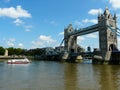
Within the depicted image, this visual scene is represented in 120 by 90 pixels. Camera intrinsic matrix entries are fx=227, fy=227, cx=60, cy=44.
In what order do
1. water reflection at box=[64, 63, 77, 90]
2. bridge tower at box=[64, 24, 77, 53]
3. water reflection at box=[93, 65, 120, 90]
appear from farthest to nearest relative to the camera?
1. bridge tower at box=[64, 24, 77, 53]
2. water reflection at box=[64, 63, 77, 90]
3. water reflection at box=[93, 65, 120, 90]

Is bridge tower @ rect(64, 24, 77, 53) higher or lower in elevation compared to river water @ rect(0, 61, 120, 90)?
higher

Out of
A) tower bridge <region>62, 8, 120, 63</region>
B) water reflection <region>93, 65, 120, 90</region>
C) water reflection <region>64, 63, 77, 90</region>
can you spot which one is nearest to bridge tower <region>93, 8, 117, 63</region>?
tower bridge <region>62, 8, 120, 63</region>

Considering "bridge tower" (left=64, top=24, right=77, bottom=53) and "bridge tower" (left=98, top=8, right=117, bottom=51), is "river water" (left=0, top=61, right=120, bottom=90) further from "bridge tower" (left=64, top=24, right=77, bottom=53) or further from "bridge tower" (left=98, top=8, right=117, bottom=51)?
A: "bridge tower" (left=64, top=24, right=77, bottom=53)

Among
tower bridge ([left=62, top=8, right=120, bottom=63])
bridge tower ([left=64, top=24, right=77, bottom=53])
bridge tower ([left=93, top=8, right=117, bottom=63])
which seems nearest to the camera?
tower bridge ([left=62, top=8, right=120, bottom=63])

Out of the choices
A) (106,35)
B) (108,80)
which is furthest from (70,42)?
(108,80)

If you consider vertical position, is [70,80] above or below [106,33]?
below

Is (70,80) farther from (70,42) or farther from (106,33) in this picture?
(70,42)

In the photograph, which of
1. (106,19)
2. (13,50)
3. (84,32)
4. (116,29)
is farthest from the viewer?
(13,50)

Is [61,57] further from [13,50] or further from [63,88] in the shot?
[63,88]

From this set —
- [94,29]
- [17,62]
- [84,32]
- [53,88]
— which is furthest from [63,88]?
[84,32]

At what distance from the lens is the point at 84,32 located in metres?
109

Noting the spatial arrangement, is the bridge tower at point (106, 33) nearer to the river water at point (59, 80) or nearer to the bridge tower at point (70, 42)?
the bridge tower at point (70, 42)

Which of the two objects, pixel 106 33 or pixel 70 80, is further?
pixel 106 33

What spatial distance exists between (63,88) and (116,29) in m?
76.8
